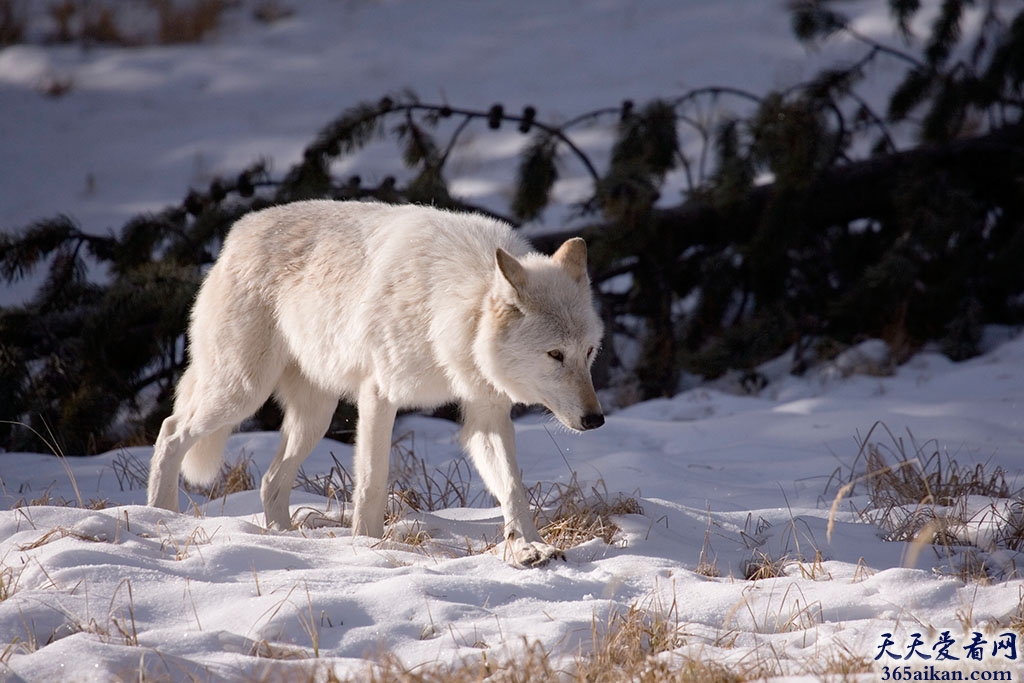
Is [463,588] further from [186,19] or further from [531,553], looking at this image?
[186,19]

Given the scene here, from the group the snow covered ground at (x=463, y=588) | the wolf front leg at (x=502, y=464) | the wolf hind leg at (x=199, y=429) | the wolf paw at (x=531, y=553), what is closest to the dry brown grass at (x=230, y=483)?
the snow covered ground at (x=463, y=588)

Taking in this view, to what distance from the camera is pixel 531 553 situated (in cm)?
372

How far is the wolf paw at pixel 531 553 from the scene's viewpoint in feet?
12.2

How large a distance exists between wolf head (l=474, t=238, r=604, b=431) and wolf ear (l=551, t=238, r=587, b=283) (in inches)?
4.6

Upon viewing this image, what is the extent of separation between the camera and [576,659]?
2.87m

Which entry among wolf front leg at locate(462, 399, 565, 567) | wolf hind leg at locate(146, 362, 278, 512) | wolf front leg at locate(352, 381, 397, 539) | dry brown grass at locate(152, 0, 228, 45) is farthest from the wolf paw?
dry brown grass at locate(152, 0, 228, 45)

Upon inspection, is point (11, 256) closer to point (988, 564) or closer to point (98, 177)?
point (988, 564)

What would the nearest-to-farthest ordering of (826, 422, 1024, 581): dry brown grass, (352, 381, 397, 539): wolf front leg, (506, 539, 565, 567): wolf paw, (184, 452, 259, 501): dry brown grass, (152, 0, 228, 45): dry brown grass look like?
(506, 539, 565, 567): wolf paw → (826, 422, 1024, 581): dry brown grass → (352, 381, 397, 539): wolf front leg → (184, 452, 259, 501): dry brown grass → (152, 0, 228, 45): dry brown grass

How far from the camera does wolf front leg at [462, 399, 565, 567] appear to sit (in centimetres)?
395

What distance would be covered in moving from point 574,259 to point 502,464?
92 cm

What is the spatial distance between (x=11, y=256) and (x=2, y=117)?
8.42 m

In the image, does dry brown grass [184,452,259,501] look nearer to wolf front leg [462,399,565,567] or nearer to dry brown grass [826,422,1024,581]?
wolf front leg [462,399,565,567]

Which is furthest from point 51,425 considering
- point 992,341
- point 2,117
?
point 2,117

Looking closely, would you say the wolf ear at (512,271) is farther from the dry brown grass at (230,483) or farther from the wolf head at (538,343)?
the dry brown grass at (230,483)
